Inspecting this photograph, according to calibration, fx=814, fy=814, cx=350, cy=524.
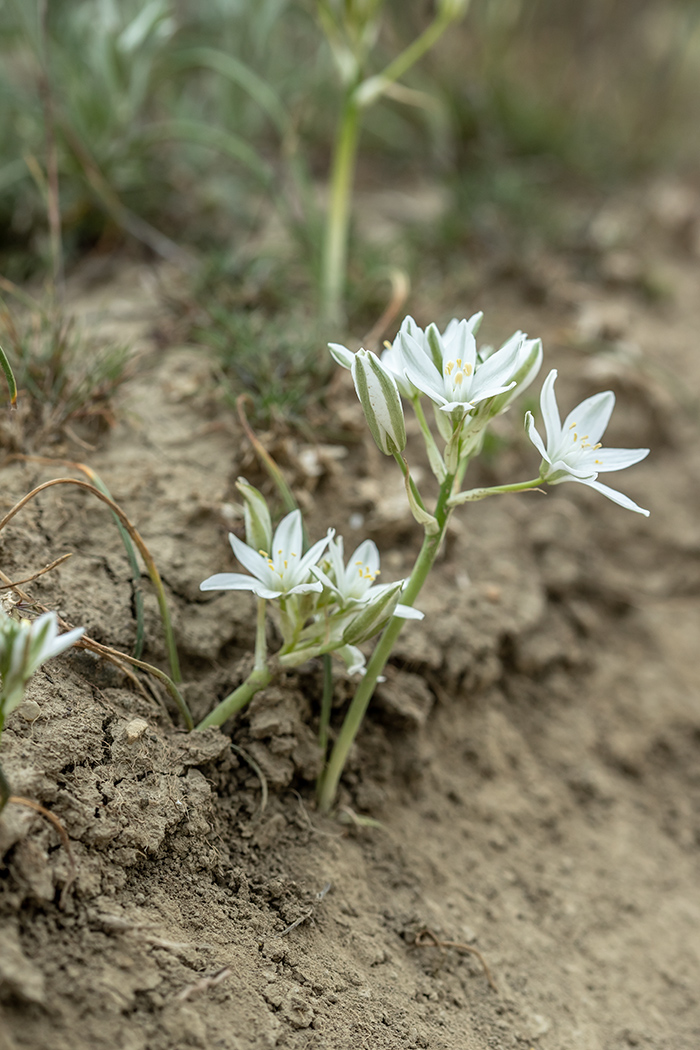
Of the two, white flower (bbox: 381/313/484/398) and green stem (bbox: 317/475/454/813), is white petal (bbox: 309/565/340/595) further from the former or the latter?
white flower (bbox: 381/313/484/398)

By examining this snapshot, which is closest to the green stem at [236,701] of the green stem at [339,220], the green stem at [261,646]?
the green stem at [261,646]

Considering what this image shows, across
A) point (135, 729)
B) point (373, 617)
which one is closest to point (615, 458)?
point (373, 617)

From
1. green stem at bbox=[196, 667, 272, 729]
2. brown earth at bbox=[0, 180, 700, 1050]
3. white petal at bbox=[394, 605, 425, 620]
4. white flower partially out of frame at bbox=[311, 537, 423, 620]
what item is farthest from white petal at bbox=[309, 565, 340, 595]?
brown earth at bbox=[0, 180, 700, 1050]

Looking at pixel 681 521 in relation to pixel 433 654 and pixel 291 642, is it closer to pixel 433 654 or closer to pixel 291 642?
pixel 433 654

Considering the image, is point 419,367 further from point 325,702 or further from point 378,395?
point 325,702

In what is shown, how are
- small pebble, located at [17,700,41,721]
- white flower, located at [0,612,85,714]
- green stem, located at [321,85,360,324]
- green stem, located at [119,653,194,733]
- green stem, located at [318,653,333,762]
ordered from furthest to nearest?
green stem, located at [321,85,360,324] < green stem, located at [318,653,333,762] < green stem, located at [119,653,194,733] < small pebble, located at [17,700,41,721] < white flower, located at [0,612,85,714]

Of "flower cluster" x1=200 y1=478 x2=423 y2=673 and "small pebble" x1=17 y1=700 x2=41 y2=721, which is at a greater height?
"flower cluster" x1=200 y1=478 x2=423 y2=673

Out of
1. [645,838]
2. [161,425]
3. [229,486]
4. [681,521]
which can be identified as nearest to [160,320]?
[161,425]
